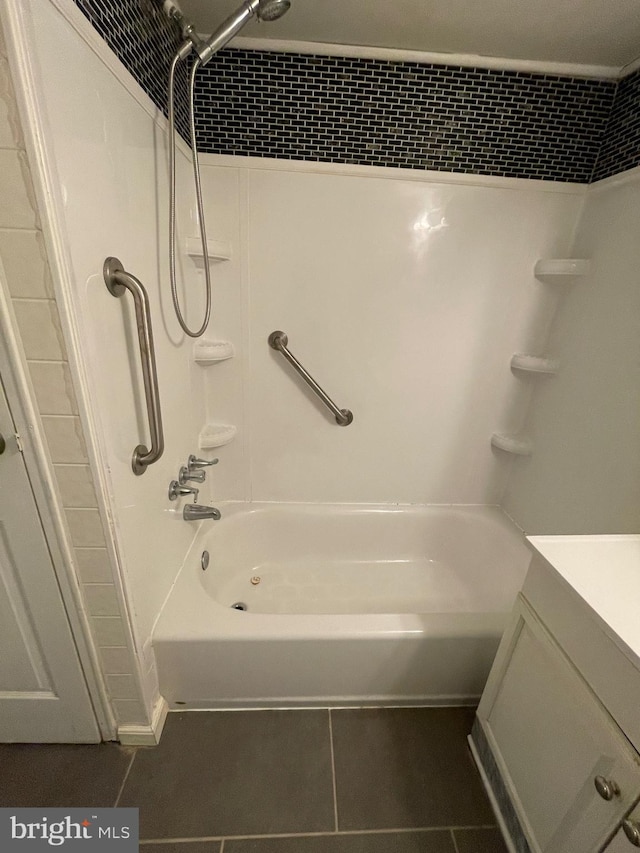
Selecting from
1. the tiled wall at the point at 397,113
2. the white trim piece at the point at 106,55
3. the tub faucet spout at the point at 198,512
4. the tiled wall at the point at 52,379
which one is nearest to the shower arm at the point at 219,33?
the white trim piece at the point at 106,55

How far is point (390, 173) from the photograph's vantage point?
4.32ft

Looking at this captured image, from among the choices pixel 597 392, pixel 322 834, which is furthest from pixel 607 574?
pixel 322 834

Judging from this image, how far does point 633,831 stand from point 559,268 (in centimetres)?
148

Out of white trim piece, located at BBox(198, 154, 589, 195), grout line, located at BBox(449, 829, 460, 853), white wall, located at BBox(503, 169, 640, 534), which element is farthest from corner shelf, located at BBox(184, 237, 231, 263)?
grout line, located at BBox(449, 829, 460, 853)

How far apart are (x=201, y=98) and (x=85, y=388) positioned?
1.12 metres

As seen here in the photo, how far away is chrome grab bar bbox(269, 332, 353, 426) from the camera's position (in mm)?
1484

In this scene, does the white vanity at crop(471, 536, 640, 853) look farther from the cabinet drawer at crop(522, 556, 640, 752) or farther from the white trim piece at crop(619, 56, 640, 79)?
the white trim piece at crop(619, 56, 640, 79)

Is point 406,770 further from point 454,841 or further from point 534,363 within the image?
point 534,363

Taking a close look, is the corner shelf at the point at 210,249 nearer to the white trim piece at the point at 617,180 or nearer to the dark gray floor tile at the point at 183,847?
the white trim piece at the point at 617,180

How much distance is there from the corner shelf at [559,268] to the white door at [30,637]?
1.68m

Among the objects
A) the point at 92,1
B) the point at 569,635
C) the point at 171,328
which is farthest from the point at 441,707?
the point at 92,1

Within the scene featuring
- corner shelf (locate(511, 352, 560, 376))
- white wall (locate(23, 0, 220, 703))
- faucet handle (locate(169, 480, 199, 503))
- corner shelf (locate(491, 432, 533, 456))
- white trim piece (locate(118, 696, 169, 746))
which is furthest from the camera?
corner shelf (locate(491, 432, 533, 456))

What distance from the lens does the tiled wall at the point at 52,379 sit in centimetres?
59

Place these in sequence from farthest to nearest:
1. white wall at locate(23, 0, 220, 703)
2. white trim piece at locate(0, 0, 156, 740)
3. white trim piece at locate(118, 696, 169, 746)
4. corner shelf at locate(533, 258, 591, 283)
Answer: corner shelf at locate(533, 258, 591, 283) < white trim piece at locate(118, 696, 169, 746) < white wall at locate(23, 0, 220, 703) < white trim piece at locate(0, 0, 156, 740)
